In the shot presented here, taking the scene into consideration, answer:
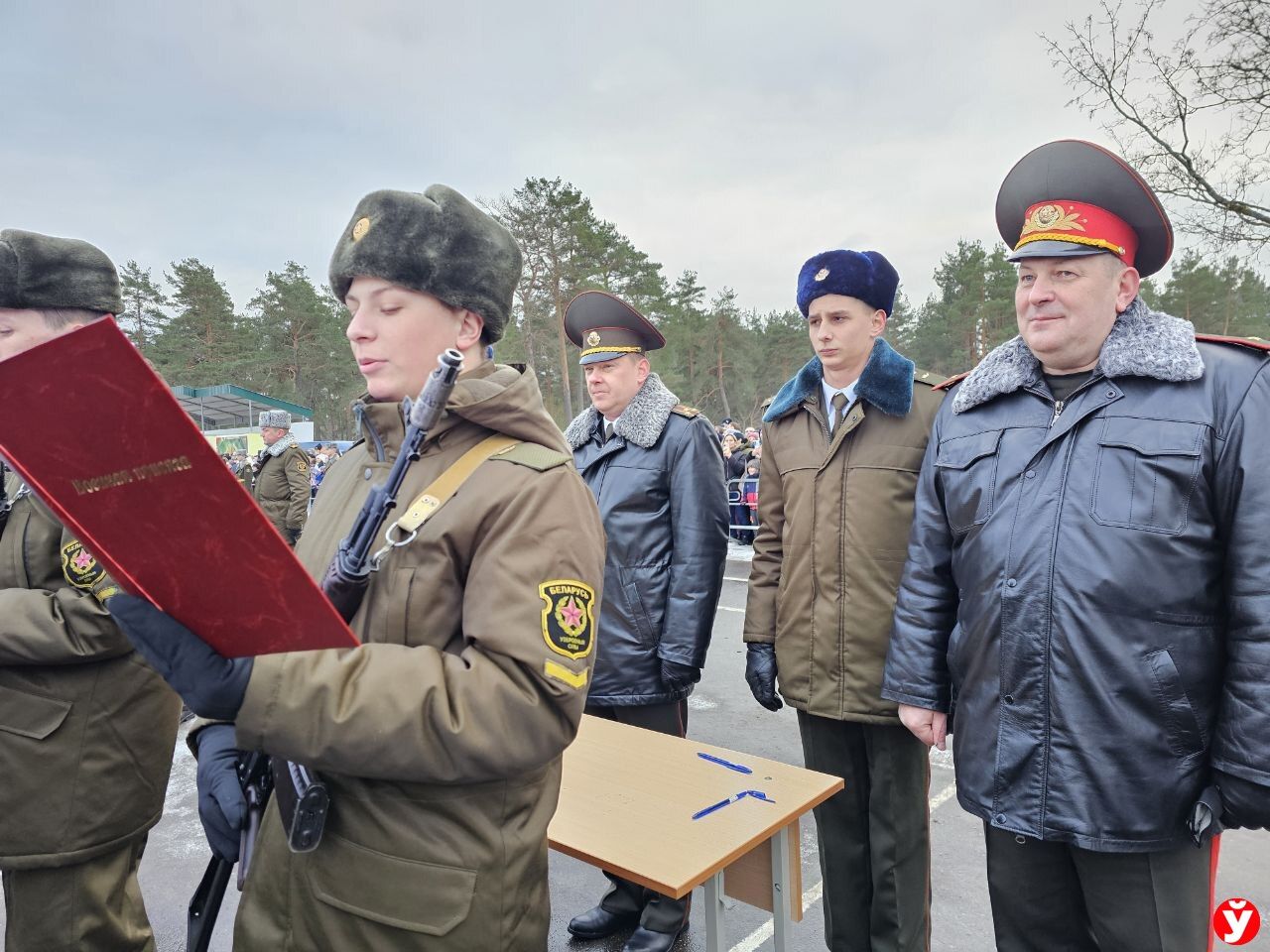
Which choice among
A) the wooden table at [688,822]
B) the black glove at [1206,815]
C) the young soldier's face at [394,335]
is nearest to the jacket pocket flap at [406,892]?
the wooden table at [688,822]

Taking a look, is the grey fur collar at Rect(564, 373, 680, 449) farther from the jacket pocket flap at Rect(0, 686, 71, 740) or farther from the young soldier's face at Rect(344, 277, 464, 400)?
the jacket pocket flap at Rect(0, 686, 71, 740)

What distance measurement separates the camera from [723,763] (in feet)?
8.38

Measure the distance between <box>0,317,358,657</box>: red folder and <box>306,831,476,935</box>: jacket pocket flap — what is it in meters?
0.48

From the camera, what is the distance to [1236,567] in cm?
174

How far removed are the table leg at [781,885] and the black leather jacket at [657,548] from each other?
94cm

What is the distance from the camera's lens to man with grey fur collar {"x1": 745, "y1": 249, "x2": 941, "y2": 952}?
2621 millimetres

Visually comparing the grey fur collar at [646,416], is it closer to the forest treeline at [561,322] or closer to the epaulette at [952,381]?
the epaulette at [952,381]

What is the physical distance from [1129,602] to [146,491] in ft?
6.39

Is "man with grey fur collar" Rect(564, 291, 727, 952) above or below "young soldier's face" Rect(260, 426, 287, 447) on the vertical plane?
below

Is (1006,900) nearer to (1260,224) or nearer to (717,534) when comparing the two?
(717,534)

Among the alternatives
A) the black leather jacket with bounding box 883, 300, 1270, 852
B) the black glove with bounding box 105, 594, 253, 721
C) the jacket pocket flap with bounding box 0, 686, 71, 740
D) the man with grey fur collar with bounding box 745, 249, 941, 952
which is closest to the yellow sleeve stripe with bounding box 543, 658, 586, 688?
the black glove with bounding box 105, 594, 253, 721

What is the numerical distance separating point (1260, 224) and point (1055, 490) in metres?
13.4

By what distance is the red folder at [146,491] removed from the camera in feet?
2.77

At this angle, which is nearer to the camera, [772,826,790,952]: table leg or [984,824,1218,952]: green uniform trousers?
[984,824,1218,952]: green uniform trousers
